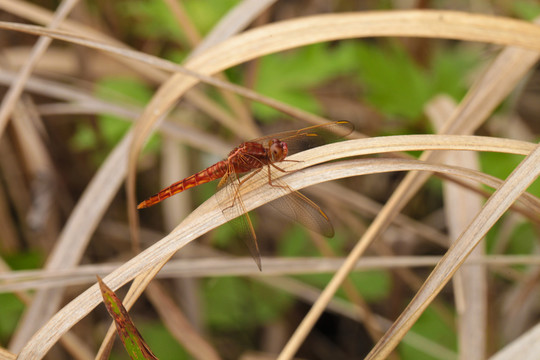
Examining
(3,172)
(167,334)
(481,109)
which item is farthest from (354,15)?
(3,172)

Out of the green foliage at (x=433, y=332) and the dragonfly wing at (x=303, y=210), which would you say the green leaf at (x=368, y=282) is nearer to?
the green foliage at (x=433, y=332)

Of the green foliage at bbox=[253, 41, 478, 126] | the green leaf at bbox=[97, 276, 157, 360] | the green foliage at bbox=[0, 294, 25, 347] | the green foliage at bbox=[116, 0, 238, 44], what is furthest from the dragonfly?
the green foliage at bbox=[116, 0, 238, 44]

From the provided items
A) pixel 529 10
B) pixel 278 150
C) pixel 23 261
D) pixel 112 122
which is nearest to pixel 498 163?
pixel 529 10

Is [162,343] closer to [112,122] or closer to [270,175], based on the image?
[112,122]

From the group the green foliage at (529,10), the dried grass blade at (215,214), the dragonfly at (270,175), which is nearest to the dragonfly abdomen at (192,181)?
the dragonfly at (270,175)

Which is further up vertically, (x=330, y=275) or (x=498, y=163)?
(x=330, y=275)

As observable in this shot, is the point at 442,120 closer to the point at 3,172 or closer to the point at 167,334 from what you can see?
the point at 167,334
